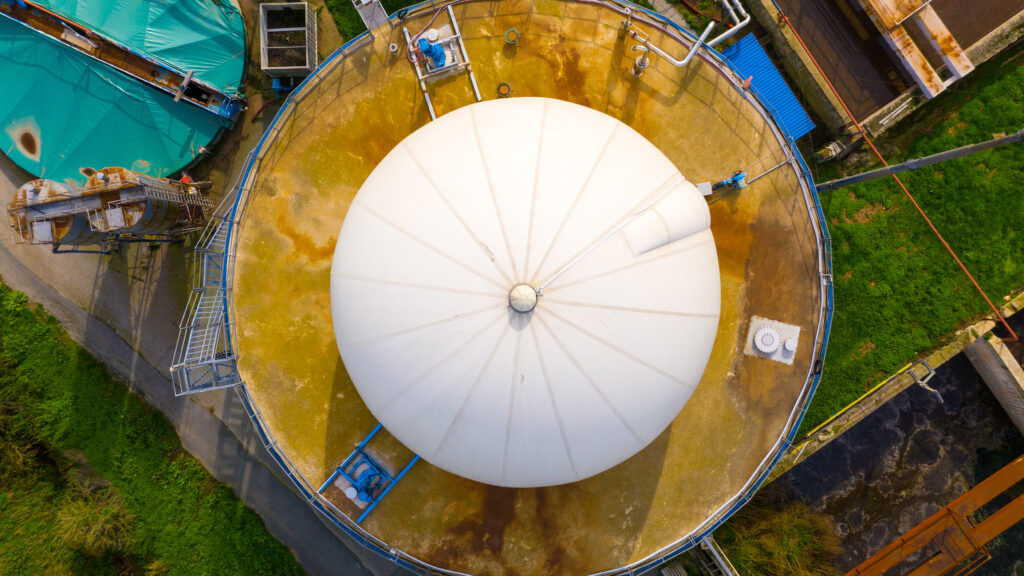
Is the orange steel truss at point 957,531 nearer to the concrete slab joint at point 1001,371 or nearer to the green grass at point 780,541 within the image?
the green grass at point 780,541

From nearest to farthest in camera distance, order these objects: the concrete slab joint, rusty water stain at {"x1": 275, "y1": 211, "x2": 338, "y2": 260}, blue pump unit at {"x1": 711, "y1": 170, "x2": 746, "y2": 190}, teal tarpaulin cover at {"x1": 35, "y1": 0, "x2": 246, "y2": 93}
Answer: blue pump unit at {"x1": 711, "y1": 170, "x2": 746, "y2": 190} → rusty water stain at {"x1": 275, "y1": 211, "x2": 338, "y2": 260} → teal tarpaulin cover at {"x1": 35, "y1": 0, "x2": 246, "y2": 93} → the concrete slab joint

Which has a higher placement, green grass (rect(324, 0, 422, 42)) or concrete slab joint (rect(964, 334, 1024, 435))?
green grass (rect(324, 0, 422, 42))

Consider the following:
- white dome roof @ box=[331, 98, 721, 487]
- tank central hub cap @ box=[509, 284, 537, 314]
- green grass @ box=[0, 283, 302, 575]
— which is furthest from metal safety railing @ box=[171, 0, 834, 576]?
tank central hub cap @ box=[509, 284, 537, 314]

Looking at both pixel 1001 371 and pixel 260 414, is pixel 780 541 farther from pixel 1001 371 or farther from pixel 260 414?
pixel 260 414

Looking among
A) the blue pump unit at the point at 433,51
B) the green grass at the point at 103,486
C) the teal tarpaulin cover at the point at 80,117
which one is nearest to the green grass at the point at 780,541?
the green grass at the point at 103,486

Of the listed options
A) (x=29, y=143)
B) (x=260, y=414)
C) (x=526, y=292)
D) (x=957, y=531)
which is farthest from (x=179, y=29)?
(x=957, y=531)

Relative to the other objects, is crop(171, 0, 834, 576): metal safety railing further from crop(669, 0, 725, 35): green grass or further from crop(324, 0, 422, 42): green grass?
crop(669, 0, 725, 35): green grass

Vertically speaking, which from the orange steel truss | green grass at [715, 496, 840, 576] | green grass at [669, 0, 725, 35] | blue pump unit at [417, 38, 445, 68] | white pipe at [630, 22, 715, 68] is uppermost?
blue pump unit at [417, 38, 445, 68]
